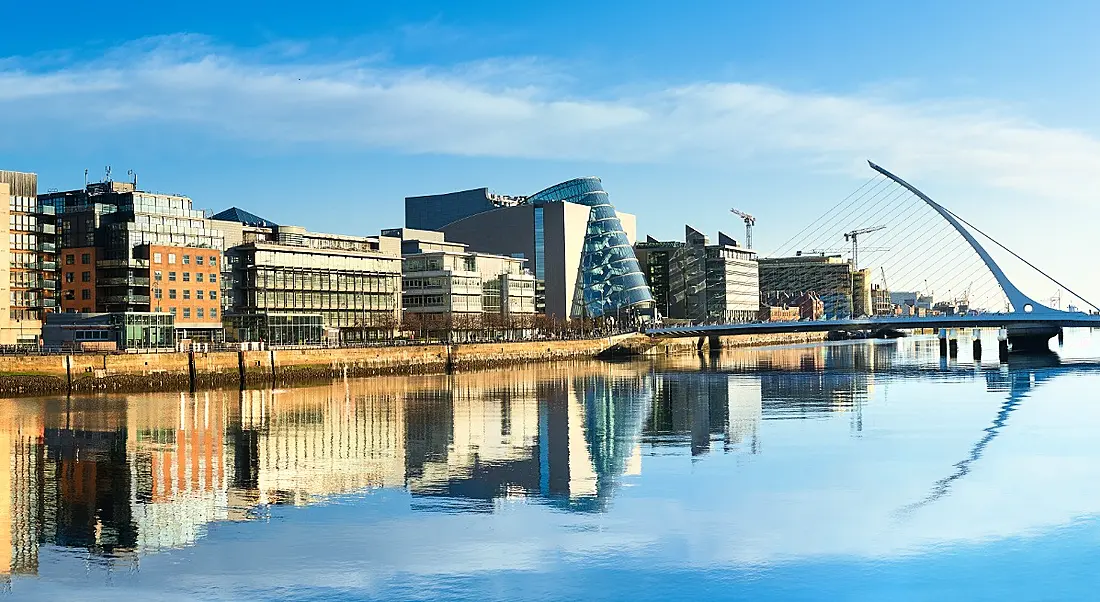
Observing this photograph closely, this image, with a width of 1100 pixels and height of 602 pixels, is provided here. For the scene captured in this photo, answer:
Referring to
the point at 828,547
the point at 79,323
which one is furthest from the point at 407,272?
the point at 828,547

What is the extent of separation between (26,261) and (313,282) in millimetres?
20616

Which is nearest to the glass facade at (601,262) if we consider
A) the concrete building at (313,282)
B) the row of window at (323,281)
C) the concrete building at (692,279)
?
the concrete building at (692,279)

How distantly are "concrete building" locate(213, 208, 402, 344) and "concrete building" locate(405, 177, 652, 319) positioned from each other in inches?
1371

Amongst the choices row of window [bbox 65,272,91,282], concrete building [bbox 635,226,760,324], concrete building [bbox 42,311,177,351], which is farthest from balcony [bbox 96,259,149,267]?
concrete building [bbox 635,226,760,324]

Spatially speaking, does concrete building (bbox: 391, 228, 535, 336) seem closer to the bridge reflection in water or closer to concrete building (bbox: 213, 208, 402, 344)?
concrete building (bbox: 213, 208, 402, 344)

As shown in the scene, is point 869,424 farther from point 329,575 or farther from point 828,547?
point 329,575

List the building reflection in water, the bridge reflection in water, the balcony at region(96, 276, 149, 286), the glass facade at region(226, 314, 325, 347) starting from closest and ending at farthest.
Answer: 1. the building reflection in water
2. the bridge reflection in water
3. the balcony at region(96, 276, 149, 286)
4. the glass facade at region(226, 314, 325, 347)

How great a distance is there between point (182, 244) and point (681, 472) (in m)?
52.9

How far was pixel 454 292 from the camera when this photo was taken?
327 feet

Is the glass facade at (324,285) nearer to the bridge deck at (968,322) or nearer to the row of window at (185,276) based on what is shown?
the row of window at (185,276)

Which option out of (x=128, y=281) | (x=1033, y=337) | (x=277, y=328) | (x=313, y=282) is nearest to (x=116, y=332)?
(x=128, y=281)

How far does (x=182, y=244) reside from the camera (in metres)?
73.3

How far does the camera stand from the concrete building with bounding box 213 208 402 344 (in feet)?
272

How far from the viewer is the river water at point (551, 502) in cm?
1758
